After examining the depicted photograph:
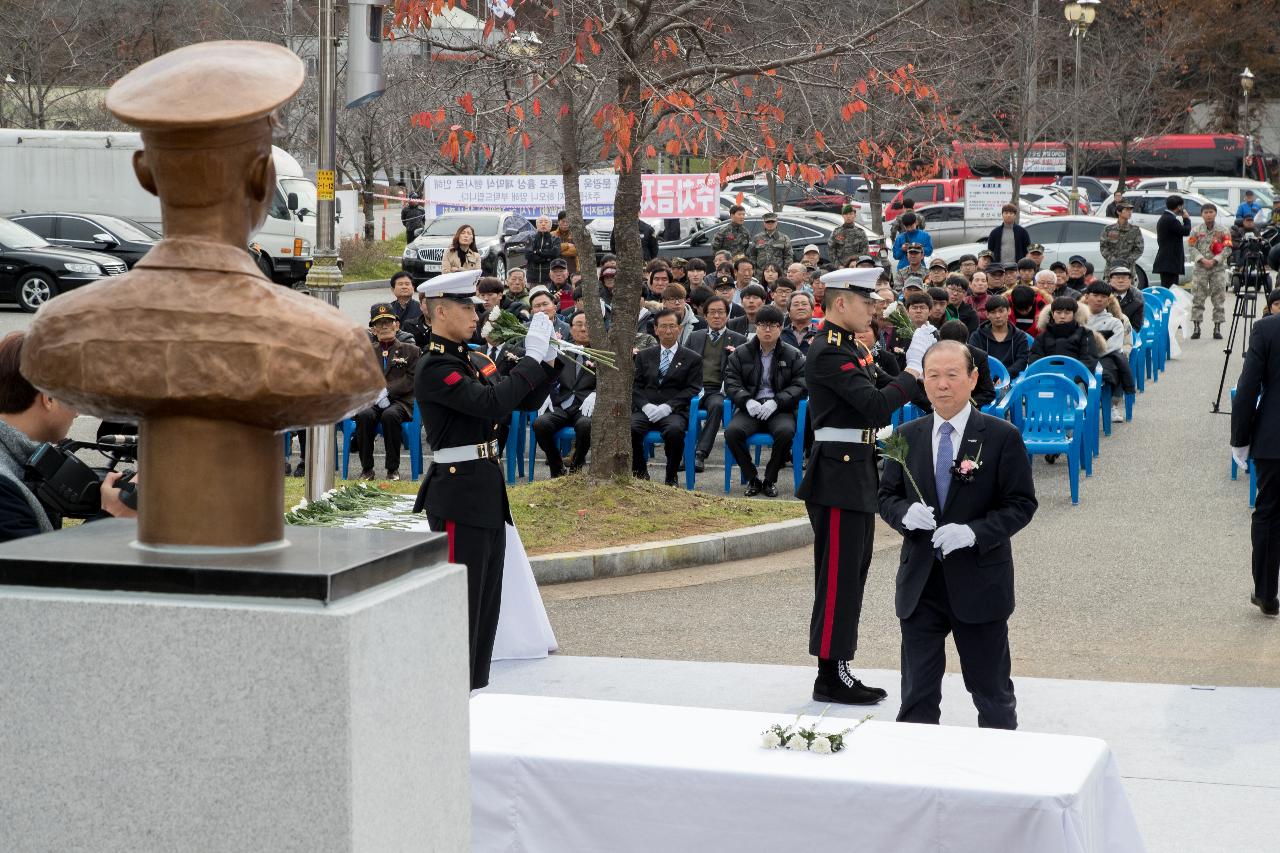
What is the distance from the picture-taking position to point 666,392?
13312mm

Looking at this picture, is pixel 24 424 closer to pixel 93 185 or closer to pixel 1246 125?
pixel 93 185

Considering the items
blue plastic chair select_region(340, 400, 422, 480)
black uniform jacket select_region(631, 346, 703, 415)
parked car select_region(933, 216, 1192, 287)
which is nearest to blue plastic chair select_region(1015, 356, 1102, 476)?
black uniform jacket select_region(631, 346, 703, 415)

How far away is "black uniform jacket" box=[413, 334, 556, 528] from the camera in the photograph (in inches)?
256

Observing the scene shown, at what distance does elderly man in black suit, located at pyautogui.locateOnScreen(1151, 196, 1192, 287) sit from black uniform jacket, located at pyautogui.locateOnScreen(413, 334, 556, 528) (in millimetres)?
19348

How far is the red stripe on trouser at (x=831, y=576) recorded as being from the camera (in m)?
7.02

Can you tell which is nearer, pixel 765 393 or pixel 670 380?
pixel 765 393

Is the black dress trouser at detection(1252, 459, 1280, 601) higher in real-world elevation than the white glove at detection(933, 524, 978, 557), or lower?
lower

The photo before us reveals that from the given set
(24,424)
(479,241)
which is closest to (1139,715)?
(24,424)

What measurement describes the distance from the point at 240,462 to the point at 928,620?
3169 millimetres

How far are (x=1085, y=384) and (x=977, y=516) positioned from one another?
8.85 m

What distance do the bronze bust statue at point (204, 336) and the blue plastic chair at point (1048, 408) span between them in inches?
395

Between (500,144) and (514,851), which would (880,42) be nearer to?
(514,851)

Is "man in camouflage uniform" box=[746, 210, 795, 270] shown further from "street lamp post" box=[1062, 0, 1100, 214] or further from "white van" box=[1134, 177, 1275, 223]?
"white van" box=[1134, 177, 1275, 223]

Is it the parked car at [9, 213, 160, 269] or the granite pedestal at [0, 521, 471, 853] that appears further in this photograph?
the parked car at [9, 213, 160, 269]
